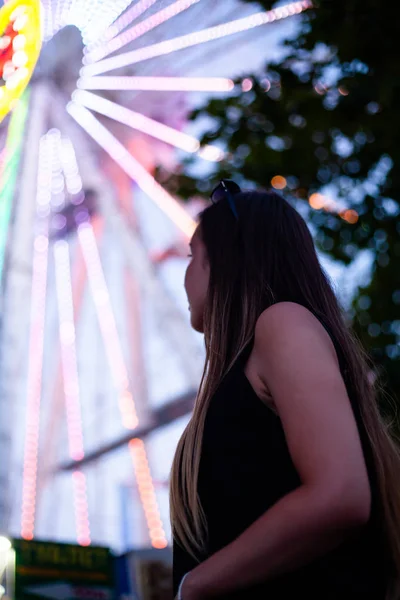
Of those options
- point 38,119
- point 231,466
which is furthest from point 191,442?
point 38,119

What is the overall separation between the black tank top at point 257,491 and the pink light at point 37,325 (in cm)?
596

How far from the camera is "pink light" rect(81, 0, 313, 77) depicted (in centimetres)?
500

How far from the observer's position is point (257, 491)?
118cm

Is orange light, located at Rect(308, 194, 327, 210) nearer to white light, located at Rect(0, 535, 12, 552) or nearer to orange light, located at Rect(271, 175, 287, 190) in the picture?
orange light, located at Rect(271, 175, 287, 190)

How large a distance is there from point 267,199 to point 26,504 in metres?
6.80

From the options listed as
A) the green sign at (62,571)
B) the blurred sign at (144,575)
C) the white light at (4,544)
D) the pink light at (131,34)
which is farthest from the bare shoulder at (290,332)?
the pink light at (131,34)

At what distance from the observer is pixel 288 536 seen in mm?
1070

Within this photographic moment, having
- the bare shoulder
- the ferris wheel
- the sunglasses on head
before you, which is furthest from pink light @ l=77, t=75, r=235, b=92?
the bare shoulder

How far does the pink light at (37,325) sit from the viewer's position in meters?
7.18

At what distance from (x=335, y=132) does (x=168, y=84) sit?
117 inches

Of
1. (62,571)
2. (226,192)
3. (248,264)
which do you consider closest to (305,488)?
(248,264)

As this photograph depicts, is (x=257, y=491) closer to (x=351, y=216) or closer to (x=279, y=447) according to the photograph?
(x=279, y=447)

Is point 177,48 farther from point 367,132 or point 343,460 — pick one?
point 343,460

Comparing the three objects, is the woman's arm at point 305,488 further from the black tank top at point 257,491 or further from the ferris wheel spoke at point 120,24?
the ferris wheel spoke at point 120,24
